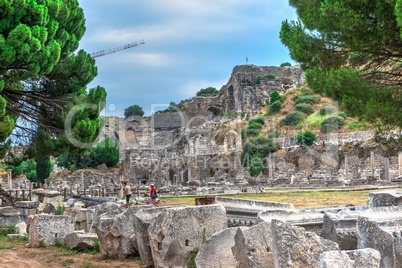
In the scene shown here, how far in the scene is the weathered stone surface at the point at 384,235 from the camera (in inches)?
195

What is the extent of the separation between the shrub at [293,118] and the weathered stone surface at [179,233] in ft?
185

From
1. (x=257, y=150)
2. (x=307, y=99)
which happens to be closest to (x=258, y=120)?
(x=307, y=99)

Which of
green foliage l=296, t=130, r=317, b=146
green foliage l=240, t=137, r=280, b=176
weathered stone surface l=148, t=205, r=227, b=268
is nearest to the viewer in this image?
weathered stone surface l=148, t=205, r=227, b=268

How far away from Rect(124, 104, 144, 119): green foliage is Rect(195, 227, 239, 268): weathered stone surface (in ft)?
341

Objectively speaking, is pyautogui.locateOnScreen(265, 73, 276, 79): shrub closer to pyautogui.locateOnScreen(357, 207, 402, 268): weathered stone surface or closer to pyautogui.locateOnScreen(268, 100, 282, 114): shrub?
pyautogui.locateOnScreen(268, 100, 282, 114): shrub

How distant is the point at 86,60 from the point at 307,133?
112 ft

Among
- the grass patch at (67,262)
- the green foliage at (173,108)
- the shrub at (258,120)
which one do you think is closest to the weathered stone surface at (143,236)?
the grass patch at (67,262)

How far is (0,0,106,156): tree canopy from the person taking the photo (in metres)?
15.6

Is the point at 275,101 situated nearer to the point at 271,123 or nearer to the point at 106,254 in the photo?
the point at 271,123

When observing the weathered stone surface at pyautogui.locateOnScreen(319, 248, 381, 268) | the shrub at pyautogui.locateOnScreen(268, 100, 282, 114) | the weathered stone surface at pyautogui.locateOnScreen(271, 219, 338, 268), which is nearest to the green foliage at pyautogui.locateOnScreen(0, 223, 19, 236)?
the weathered stone surface at pyautogui.locateOnScreen(271, 219, 338, 268)

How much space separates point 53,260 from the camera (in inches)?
382

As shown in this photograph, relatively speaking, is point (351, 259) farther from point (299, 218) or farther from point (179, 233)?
point (179, 233)

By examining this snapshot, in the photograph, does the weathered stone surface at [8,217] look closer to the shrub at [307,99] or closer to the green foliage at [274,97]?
the shrub at [307,99]

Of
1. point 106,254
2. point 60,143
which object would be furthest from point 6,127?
point 106,254
